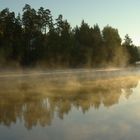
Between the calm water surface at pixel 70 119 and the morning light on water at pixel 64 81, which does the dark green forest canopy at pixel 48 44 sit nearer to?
the morning light on water at pixel 64 81

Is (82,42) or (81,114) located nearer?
(81,114)

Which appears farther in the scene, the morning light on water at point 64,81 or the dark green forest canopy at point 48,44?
the dark green forest canopy at point 48,44

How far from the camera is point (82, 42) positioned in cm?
9406

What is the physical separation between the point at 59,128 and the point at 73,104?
6286 millimetres

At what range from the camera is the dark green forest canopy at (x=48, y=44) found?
7350 centimetres

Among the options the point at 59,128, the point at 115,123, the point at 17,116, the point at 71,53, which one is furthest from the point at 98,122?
the point at 71,53

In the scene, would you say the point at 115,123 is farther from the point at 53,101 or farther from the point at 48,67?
the point at 48,67

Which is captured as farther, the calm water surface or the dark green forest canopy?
the dark green forest canopy

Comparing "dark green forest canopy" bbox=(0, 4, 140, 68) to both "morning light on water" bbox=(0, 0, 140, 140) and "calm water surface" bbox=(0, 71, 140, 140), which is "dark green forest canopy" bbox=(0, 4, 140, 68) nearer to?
"morning light on water" bbox=(0, 0, 140, 140)

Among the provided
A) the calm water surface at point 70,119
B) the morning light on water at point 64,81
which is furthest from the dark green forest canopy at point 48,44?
the calm water surface at point 70,119

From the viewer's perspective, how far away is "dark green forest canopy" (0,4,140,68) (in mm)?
73500

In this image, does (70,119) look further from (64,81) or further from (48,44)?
(48,44)

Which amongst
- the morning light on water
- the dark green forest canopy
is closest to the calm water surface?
the morning light on water

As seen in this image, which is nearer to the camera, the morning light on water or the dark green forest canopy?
the morning light on water
